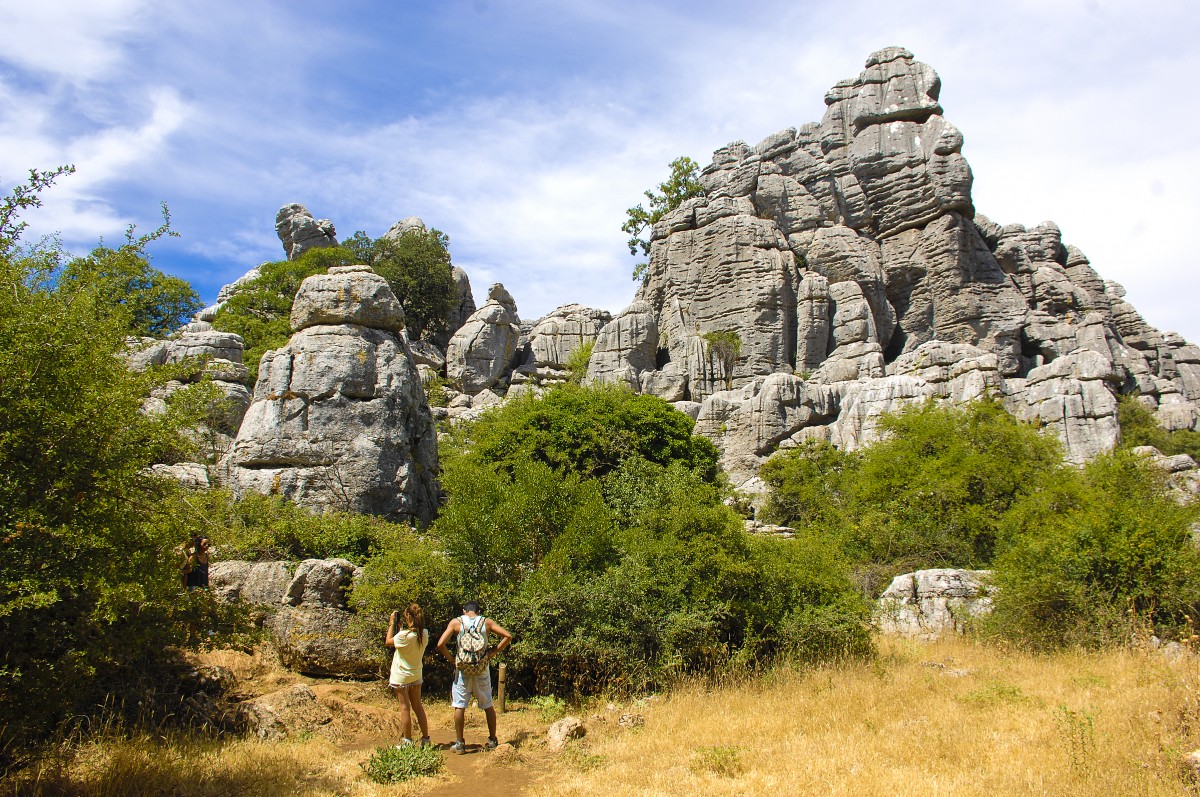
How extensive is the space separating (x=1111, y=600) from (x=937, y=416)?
11.0 meters

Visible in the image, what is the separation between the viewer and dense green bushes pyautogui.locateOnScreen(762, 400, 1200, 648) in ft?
34.4

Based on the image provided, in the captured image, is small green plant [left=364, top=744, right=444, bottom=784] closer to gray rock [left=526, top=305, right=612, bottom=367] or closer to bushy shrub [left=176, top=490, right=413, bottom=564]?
bushy shrub [left=176, top=490, right=413, bottom=564]

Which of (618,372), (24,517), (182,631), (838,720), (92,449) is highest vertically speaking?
(618,372)

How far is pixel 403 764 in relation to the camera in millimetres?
6930

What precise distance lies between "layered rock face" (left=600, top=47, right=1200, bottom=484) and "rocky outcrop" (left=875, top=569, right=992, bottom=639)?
57.9 ft

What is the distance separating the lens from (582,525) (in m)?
10.4

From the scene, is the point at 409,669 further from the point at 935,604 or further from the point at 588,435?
the point at 588,435

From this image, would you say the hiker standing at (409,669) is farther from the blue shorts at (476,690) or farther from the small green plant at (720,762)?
the small green plant at (720,762)

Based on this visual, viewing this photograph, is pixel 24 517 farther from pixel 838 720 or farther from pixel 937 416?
pixel 937 416

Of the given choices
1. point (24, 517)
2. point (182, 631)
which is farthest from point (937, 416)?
point (24, 517)

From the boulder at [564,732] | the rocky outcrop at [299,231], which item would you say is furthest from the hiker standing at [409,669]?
the rocky outcrop at [299,231]

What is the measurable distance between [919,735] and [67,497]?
736 cm

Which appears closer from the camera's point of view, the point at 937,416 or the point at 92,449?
the point at 92,449

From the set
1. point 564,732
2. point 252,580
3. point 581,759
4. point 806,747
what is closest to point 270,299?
point 252,580
